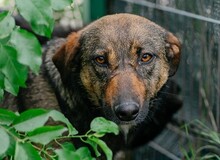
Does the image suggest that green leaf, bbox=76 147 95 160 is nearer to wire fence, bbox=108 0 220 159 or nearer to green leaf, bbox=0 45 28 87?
green leaf, bbox=0 45 28 87

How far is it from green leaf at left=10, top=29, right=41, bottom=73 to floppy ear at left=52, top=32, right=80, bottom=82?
6.35 ft

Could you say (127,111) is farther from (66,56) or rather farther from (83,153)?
(83,153)

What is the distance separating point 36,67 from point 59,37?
2.87 m

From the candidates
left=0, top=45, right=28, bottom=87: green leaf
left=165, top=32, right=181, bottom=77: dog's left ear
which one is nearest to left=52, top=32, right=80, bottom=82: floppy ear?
left=165, top=32, right=181, bottom=77: dog's left ear

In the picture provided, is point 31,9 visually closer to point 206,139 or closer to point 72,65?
point 72,65

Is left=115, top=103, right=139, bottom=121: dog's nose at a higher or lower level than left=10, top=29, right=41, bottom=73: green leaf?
lower

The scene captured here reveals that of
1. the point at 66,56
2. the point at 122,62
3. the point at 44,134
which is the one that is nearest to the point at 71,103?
the point at 66,56

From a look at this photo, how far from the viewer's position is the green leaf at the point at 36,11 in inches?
91.0

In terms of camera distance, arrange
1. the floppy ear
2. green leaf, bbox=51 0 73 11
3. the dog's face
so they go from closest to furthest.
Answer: green leaf, bbox=51 0 73 11, the dog's face, the floppy ear

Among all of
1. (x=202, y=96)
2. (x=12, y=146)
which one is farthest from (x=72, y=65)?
(x=12, y=146)

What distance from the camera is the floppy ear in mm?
4293

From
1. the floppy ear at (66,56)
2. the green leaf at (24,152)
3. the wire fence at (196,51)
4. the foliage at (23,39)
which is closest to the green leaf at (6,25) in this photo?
the foliage at (23,39)

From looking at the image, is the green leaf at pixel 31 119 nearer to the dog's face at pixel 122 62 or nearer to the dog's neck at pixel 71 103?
the dog's face at pixel 122 62

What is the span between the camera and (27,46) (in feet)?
7.60
